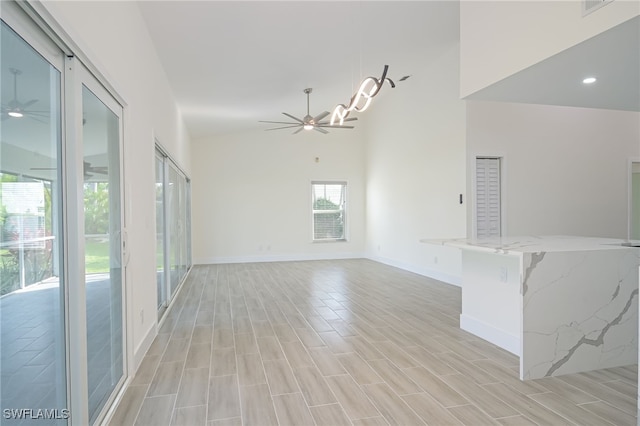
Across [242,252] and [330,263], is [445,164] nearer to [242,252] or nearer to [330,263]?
[330,263]

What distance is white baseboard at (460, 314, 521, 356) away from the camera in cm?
303

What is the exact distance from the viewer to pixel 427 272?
655 centimetres

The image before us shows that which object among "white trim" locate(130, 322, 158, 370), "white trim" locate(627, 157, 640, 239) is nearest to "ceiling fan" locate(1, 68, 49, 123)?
"white trim" locate(130, 322, 158, 370)

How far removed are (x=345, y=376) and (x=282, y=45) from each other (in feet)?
11.1

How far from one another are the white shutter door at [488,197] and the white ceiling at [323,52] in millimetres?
1790

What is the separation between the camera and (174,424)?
6.75 feet

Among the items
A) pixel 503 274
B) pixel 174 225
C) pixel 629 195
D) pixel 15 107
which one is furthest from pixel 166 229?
pixel 629 195

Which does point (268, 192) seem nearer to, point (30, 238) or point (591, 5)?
point (591, 5)

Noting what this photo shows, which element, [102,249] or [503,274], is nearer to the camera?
[102,249]

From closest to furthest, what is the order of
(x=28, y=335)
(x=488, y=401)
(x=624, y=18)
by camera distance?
(x=28, y=335) → (x=624, y=18) → (x=488, y=401)

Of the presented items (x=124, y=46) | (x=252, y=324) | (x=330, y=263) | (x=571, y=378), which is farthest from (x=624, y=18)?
(x=330, y=263)

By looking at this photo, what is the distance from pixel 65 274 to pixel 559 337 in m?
3.16

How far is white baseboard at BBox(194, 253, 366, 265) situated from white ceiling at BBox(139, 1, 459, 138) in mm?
3566

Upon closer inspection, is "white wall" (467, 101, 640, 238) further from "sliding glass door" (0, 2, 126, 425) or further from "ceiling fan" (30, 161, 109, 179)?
"sliding glass door" (0, 2, 126, 425)
